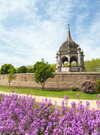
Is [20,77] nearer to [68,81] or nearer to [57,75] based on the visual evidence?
[57,75]

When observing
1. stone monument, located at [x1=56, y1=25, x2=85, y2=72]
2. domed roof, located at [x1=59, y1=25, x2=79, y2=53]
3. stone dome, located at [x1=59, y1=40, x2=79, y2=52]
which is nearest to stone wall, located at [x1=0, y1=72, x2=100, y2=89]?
stone monument, located at [x1=56, y1=25, x2=85, y2=72]

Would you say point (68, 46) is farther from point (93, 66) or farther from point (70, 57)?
point (93, 66)

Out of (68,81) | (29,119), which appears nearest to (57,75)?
(68,81)

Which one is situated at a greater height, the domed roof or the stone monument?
the domed roof

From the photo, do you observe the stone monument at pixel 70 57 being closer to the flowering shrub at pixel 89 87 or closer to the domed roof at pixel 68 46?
the domed roof at pixel 68 46

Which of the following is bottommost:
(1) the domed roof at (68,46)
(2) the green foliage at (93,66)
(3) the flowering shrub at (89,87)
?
(3) the flowering shrub at (89,87)

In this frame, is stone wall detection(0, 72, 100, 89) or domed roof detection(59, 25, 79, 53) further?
domed roof detection(59, 25, 79, 53)

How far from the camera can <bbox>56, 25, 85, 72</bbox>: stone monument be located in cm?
2938

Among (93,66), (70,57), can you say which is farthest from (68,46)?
(93,66)

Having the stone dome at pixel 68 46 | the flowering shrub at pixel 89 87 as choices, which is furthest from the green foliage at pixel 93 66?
the flowering shrub at pixel 89 87

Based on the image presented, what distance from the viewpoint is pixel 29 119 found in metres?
Result: 2.81

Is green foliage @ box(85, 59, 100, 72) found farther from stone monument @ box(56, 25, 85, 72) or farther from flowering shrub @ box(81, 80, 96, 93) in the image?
flowering shrub @ box(81, 80, 96, 93)

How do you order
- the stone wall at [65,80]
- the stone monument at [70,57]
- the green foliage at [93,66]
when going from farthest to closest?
the green foliage at [93,66] < the stone monument at [70,57] < the stone wall at [65,80]

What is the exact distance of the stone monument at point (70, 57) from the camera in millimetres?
29375
